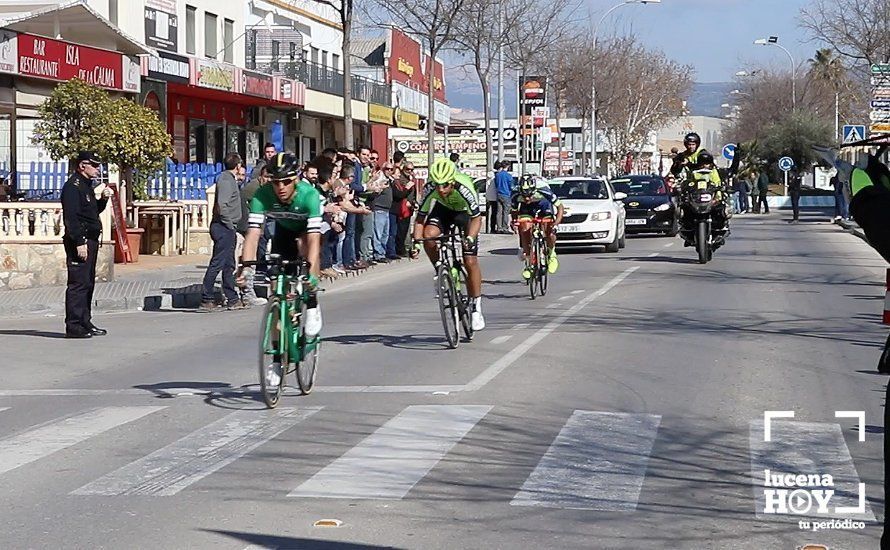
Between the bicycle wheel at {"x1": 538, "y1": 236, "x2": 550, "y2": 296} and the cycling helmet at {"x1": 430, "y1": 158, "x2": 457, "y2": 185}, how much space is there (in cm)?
506

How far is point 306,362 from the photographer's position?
10453 millimetres

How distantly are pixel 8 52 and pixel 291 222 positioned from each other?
1311 cm

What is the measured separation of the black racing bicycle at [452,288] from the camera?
514 inches

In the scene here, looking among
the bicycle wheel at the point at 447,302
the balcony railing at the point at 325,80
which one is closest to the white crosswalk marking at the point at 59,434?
the bicycle wheel at the point at 447,302

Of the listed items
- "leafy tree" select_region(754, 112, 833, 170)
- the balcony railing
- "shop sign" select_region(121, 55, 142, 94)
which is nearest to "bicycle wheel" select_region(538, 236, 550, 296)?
"shop sign" select_region(121, 55, 142, 94)

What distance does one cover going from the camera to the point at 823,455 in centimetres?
818

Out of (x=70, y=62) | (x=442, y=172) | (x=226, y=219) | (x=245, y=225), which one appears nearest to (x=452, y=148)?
(x=70, y=62)

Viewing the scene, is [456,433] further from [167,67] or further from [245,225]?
[167,67]

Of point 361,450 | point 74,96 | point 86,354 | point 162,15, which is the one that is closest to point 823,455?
point 361,450

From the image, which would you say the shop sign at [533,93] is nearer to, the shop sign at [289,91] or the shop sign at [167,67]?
the shop sign at [289,91]

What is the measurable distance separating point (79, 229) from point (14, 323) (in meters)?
2.52

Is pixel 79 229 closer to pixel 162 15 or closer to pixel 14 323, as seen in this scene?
pixel 14 323

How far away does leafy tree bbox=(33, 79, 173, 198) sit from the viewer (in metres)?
22.6

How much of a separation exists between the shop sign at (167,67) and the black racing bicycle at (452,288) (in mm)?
16554
